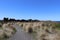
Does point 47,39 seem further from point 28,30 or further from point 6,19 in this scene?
point 6,19

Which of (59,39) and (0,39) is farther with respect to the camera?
(0,39)

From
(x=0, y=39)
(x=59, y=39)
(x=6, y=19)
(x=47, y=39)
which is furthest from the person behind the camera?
(x=6, y=19)

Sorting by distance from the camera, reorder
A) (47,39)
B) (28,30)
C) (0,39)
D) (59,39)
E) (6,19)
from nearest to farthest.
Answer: (59,39), (47,39), (0,39), (28,30), (6,19)

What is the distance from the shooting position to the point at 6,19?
113000mm

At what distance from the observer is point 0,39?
64.5 feet

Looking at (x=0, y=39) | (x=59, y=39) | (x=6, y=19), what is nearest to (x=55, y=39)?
(x=59, y=39)

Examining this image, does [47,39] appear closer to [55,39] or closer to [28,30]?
[55,39]

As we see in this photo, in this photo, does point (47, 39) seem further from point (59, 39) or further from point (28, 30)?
point (28, 30)

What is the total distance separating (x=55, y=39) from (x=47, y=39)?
1.28m

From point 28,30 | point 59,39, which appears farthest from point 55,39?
point 28,30

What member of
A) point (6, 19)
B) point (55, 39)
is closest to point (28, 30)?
point (55, 39)

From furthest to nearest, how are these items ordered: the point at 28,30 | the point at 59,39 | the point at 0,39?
the point at 28,30 → the point at 0,39 → the point at 59,39

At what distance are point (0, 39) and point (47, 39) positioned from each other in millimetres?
5716

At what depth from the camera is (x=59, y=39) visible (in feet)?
54.6
